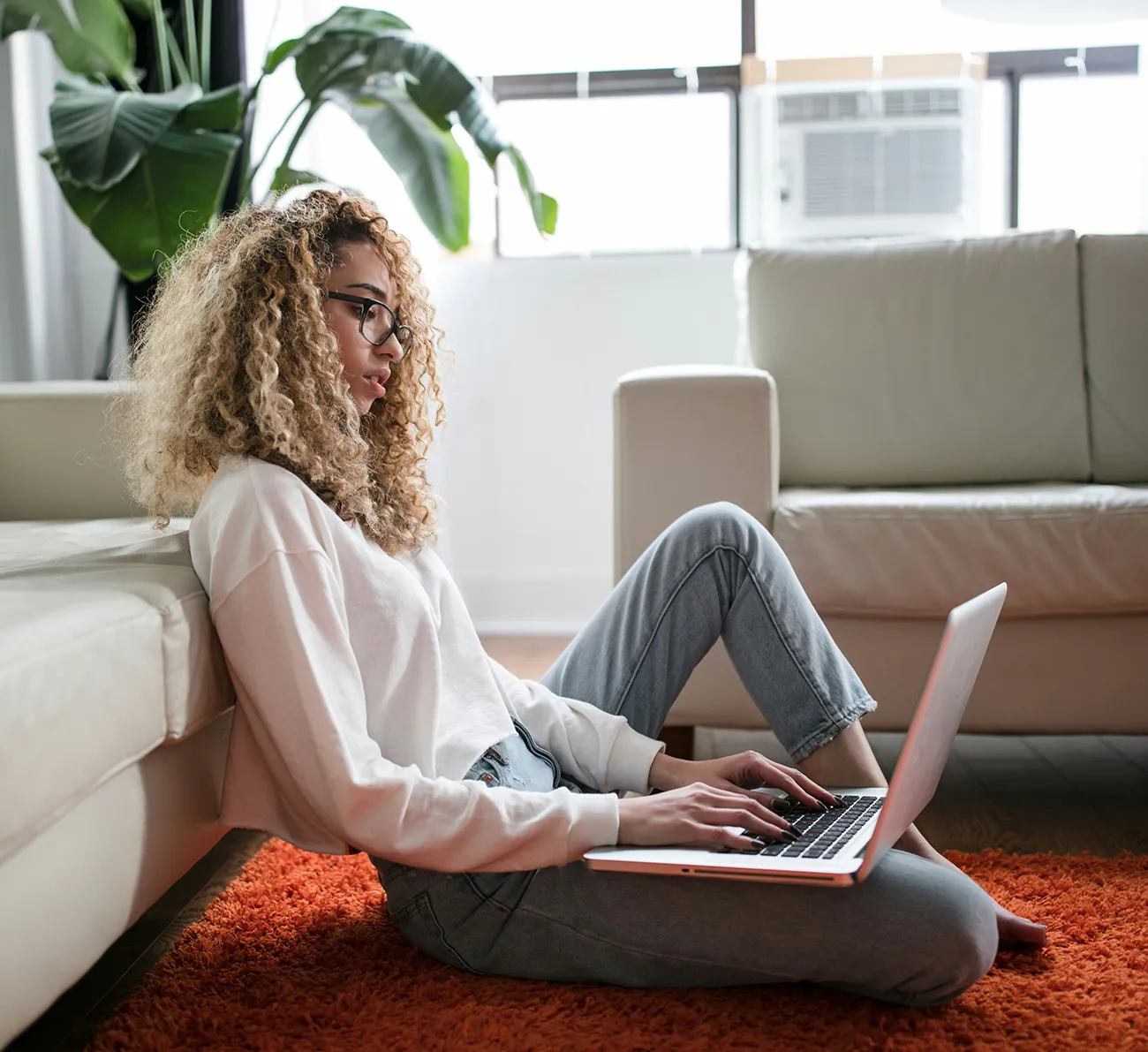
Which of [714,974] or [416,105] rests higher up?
[416,105]

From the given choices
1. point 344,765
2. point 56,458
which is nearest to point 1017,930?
point 344,765

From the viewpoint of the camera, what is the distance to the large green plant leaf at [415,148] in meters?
2.75

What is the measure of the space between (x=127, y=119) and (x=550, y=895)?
194cm

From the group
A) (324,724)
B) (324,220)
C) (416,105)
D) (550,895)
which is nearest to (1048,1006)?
(550,895)

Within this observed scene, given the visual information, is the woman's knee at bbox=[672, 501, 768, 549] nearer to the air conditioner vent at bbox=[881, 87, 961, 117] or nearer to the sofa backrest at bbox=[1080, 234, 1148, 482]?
the sofa backrest at bbox=[1080, 234, 1148, 482]

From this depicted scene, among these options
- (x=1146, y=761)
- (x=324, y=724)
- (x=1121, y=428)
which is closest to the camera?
(x=324, y=724)

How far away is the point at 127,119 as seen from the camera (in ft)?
7.84

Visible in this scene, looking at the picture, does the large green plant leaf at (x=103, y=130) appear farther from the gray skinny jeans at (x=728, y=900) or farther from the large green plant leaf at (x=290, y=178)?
the gray skinny jeans at (x=728, y=900)

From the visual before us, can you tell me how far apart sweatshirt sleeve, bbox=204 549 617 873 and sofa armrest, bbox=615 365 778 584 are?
921 mm

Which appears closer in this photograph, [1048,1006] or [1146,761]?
[1048,1006]

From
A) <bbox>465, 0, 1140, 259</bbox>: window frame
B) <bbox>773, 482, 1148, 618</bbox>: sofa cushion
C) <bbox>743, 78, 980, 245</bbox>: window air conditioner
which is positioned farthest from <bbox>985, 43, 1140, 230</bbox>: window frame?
<bbox>773, 482, 1148, 618</bbox>: sofa cushion

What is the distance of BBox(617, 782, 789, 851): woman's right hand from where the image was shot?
40.7 inches

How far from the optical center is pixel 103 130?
2357 millimetres

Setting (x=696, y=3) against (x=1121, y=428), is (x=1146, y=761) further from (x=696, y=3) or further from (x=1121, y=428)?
(x=696, y=3)
